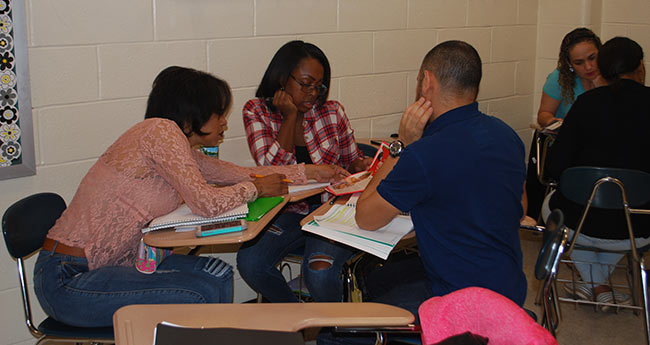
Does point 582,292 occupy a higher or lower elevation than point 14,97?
lower

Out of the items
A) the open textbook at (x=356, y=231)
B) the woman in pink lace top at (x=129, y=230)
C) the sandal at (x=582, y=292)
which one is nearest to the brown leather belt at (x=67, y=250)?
the woman in pink lace top at (x=129, y=230)

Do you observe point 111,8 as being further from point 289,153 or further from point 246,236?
point 246,236

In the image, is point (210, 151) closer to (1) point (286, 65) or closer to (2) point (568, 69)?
(1) point (286, 65)

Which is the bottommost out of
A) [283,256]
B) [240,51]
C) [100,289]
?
[283,256]

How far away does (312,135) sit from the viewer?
9.94ft

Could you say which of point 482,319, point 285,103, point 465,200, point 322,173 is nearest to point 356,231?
point 465,200

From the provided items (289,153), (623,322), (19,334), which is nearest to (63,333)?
(19,334)

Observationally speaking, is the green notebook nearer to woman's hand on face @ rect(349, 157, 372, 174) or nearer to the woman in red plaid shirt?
the woman in red plaid shirt

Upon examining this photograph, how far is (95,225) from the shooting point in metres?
2.09

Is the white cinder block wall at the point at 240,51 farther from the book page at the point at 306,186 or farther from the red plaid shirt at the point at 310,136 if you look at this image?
the book page at the point at 306,186

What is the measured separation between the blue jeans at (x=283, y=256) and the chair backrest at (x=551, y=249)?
3.27 ft

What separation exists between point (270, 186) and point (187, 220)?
0.42 meters

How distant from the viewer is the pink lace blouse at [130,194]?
209cm

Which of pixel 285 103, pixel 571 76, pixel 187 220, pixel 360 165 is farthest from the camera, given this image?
pixel 571 76
